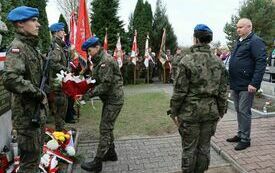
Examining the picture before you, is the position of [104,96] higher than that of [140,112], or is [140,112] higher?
[104,96]

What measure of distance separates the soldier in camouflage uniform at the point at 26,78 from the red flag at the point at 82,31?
13.4 feet

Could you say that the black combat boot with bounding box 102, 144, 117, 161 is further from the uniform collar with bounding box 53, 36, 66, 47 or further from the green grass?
the uniform collar with bounding box 53, 36, 66, 47

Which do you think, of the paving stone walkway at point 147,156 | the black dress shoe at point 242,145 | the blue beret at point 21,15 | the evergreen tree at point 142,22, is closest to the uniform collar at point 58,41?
the paving stone walkway at point 147,156

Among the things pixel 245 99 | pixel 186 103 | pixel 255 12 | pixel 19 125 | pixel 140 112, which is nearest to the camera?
pixel 19 125

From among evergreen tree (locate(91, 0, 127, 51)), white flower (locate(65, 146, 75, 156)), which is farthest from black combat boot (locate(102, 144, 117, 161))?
evergreen tree (locate(91, 0, 127, 51))

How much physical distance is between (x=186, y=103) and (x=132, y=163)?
6.48 ft

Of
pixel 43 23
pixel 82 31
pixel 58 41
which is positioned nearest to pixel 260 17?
pixel 43 23

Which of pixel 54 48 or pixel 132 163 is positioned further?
pixel 54 48

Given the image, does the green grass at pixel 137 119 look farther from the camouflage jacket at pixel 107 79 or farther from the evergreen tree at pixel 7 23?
the evergreen tree at pixel 7 23

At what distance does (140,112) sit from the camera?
10531mm

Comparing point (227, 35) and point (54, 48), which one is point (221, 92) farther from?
point (227, 35)

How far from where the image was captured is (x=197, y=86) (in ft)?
15.0

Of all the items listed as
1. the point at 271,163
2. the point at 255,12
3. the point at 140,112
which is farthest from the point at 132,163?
the point at 255,12

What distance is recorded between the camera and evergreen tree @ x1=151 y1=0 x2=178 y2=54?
22484 millimetres
